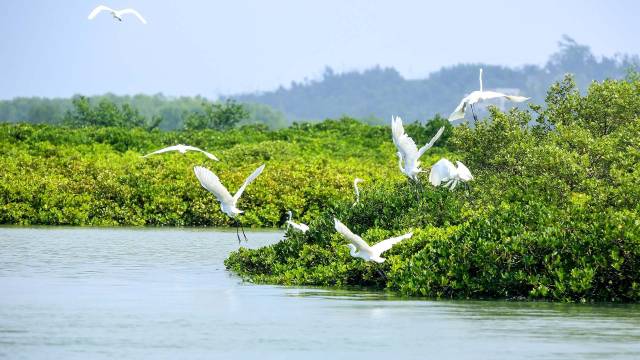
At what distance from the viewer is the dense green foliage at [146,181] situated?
30438mm

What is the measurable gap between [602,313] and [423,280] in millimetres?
2530

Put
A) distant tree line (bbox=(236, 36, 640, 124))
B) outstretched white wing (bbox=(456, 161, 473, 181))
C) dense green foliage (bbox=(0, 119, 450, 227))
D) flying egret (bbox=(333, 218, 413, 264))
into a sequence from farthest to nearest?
distant tree line (bbox=(236, 36, 640, 124)) < dense green foliage (bbox=(0, 119, 450, 227)) < outstretched white wing (bbox=(456, 161, 473, 181)) < flying egret (bbox=(333, 218, 413, 264))

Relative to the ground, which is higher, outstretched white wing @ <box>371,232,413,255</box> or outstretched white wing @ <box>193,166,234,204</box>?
outstretched white wing @ <box>193,166,234,204</box>

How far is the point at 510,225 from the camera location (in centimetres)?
1662

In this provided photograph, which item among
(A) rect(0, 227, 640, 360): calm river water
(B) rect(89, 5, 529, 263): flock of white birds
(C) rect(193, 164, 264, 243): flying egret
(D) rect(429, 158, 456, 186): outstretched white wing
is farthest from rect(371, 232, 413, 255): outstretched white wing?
(C) rect(193, 164, 264, 243): flying egret

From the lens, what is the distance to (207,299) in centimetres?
1627

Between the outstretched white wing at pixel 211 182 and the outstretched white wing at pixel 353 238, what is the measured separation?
91.0 inches

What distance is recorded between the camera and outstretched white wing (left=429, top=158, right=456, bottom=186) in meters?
17.9

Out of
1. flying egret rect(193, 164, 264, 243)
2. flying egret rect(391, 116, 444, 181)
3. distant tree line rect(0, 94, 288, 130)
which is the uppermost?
distant tree line rect(0, 94, 288, 130)

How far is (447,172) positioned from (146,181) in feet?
50.0

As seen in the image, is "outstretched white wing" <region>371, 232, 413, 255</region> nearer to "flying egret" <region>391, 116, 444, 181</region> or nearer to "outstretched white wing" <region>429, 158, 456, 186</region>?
"outstretched white wing" <region>429, 158, 456, 186</region>

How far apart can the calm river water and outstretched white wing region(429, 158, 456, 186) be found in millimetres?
1970

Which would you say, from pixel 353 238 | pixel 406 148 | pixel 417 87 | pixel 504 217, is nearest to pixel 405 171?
pixel 406 148

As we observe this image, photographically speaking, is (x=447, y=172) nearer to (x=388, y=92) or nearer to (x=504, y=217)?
(x=504, y=217)
